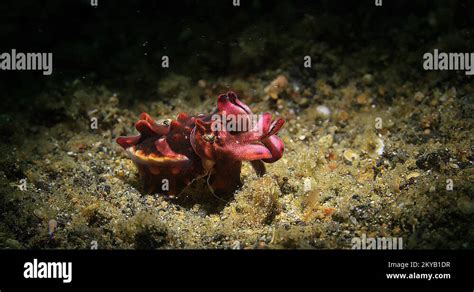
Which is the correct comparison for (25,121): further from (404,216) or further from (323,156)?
(404,216)

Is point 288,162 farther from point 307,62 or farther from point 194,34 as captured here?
point 194,34

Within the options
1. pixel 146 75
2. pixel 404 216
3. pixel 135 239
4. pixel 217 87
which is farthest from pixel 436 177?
pixel 146 75

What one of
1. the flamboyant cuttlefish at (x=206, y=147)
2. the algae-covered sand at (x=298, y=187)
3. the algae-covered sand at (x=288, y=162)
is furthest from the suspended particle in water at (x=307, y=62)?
the flamboyant cuttlefish at (x=206, y=147)

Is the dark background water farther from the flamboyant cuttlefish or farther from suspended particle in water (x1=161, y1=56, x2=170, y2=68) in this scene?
the flamboyant cuttlefish

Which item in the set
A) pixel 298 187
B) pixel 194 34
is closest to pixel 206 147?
pixel 298 187

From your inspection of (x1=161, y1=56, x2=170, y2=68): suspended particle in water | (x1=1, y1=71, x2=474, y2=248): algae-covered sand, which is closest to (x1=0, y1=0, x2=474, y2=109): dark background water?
(x1=161, y1=56, x2=170, y2=68): suspended particle in water

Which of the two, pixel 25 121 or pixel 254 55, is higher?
pixel 254 55
